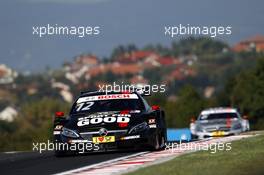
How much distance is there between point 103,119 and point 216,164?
4578 millimetres

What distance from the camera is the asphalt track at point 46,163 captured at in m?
16.0

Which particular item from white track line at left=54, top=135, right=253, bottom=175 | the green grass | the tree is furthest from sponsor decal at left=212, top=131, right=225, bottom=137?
the tree

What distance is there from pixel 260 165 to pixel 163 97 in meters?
98.9

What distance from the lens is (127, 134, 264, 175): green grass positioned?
13.4m

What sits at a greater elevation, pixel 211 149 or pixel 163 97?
pixel 163 97

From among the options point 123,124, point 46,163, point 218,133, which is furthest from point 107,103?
point 218,133

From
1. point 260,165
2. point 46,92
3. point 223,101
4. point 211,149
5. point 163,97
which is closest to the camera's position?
point 260,165

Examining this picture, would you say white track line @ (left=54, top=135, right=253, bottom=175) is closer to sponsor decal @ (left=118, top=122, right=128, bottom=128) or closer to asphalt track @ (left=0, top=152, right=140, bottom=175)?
asphalt track @ (left=0, top=152, right=140, bottom=175)

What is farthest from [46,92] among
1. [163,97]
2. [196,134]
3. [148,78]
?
[196,134]

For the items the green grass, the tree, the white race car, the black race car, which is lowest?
the green grass

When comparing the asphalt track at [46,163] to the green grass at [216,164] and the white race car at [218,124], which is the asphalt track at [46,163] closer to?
the green grass at [216,164]

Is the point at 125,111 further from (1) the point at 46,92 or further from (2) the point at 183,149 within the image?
(1) the point at 46,92

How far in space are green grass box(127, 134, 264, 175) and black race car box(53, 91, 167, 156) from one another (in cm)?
192

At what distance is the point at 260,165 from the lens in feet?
46.3
